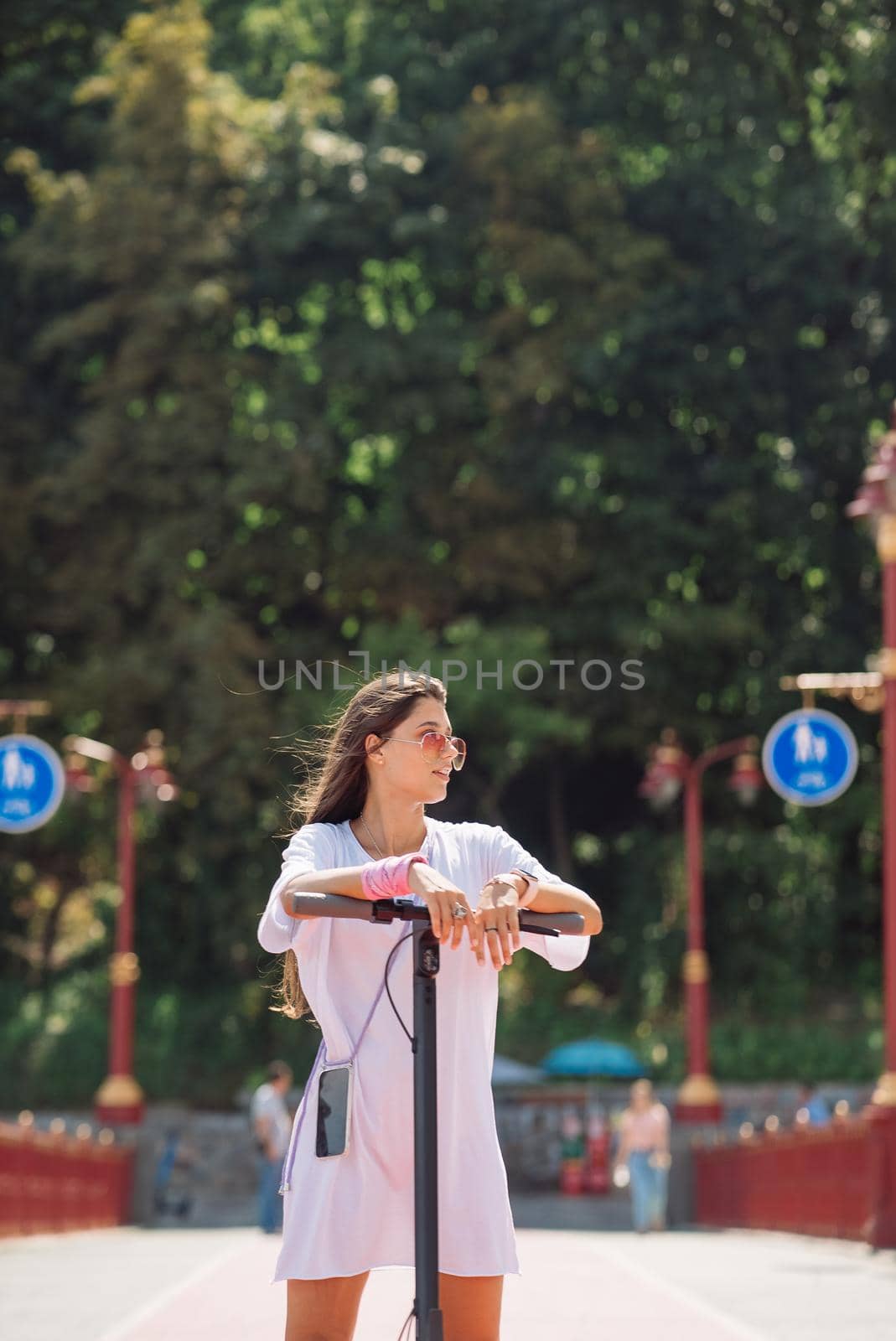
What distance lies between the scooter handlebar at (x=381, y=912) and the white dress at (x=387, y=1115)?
70 millimetres

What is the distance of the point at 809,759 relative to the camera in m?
21.5

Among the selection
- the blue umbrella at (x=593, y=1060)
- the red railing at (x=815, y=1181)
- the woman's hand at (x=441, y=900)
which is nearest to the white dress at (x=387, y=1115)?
the woman's hand at (x=441, y=900)

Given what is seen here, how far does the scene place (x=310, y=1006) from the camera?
4.23 m

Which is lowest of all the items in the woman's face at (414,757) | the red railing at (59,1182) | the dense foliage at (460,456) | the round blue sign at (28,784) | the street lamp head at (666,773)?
the red railing at (59,1182)

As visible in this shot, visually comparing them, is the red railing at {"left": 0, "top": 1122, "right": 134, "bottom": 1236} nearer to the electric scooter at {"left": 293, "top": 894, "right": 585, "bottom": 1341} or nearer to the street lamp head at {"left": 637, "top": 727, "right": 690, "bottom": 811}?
the street lamp head at {"left": 637, "top": 727, "right": 690, "bottom": 811}

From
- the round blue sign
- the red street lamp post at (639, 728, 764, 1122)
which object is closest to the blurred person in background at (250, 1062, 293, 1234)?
the round blue sign

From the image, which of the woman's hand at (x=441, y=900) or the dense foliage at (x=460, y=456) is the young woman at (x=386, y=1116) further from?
the dense foliage at (x=460, y=456)

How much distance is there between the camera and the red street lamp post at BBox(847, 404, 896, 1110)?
16.1 metres

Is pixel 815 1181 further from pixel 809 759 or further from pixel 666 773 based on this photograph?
pixel 666 773

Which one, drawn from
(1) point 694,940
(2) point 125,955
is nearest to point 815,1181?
(1) point 694,940

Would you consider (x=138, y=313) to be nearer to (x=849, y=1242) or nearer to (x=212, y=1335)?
(x=849, y=1242)

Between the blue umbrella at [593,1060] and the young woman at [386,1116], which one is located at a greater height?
the young woman at [386,1116]

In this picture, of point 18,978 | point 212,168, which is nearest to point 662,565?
point 212,168

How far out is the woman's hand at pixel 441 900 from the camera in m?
3.74
